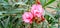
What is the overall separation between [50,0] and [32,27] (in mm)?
180

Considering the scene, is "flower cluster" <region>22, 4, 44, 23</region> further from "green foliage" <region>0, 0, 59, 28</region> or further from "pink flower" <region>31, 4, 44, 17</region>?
"green foliage" <region>0, 0, 59, 28</region>

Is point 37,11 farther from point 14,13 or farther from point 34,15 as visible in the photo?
point 14,13

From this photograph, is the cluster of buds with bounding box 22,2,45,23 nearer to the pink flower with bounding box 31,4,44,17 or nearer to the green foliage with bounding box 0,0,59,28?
the pink flower with bounding box 31,4,44,17

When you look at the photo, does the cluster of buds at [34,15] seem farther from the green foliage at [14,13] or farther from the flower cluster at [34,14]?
the green foliage at [14,13]

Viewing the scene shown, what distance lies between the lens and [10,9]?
107cm

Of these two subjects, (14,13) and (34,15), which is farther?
(14,13)

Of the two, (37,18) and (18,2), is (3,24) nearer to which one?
(18,2)

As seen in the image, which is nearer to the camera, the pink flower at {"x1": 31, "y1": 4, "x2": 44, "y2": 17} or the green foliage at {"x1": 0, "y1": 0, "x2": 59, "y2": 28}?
the pink flower at {"x1": 31, "y1": 4, "x2": 44, "y2": 17}

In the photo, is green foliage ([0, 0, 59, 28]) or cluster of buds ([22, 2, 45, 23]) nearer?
cluster of buds ([22, 2, 45, 23])

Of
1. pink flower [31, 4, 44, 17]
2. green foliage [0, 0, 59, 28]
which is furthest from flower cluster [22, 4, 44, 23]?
green foliage [0, 0, 59, 28]

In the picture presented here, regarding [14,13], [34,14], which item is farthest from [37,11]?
[14,13]

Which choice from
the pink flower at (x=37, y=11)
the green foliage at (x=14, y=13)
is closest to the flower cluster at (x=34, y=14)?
the pink flower at (x=37, y=11)

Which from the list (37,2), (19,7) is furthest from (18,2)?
(37,2)

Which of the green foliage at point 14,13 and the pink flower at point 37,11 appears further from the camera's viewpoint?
the green foliage at point 14,13
